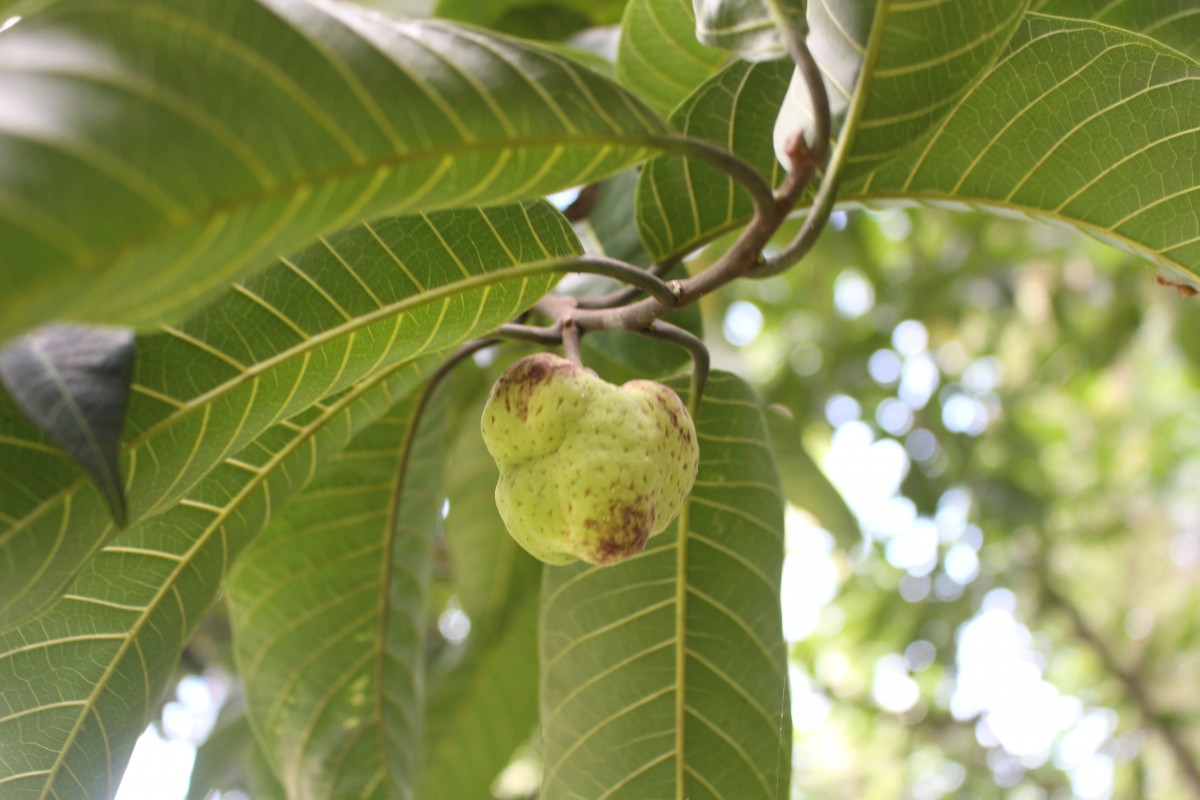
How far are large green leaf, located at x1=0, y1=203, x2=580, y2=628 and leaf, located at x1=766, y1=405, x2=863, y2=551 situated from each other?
1058 mm

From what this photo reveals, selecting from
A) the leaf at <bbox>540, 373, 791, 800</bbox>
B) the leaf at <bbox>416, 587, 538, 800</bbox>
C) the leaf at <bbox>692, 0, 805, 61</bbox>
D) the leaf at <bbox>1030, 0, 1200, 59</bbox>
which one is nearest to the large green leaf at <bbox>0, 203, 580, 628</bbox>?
the leaf at <bbox>692, 0, 805, 61</bbox>

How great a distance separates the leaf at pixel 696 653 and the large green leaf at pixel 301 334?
1.05 ft

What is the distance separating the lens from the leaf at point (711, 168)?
34.9 inches

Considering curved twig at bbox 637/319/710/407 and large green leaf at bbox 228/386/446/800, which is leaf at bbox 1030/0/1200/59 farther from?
large green leaf at bbox 228/386/446/800

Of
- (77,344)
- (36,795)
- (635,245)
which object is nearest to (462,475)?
(635,245)

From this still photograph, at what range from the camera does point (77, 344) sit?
57 centimetres

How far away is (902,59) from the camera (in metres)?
0.72

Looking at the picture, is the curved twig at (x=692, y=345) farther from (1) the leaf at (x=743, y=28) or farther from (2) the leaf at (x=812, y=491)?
(2) the leaf at (x=812, y=491)

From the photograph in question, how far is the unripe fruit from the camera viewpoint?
2.44ft

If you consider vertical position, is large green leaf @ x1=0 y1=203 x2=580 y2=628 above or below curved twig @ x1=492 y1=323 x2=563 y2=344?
below

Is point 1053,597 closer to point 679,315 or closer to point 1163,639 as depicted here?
point 1163,639

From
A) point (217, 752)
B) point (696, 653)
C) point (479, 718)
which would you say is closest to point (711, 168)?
point (696, 653)

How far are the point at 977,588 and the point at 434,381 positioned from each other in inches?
116

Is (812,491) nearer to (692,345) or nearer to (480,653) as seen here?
(480,653)
